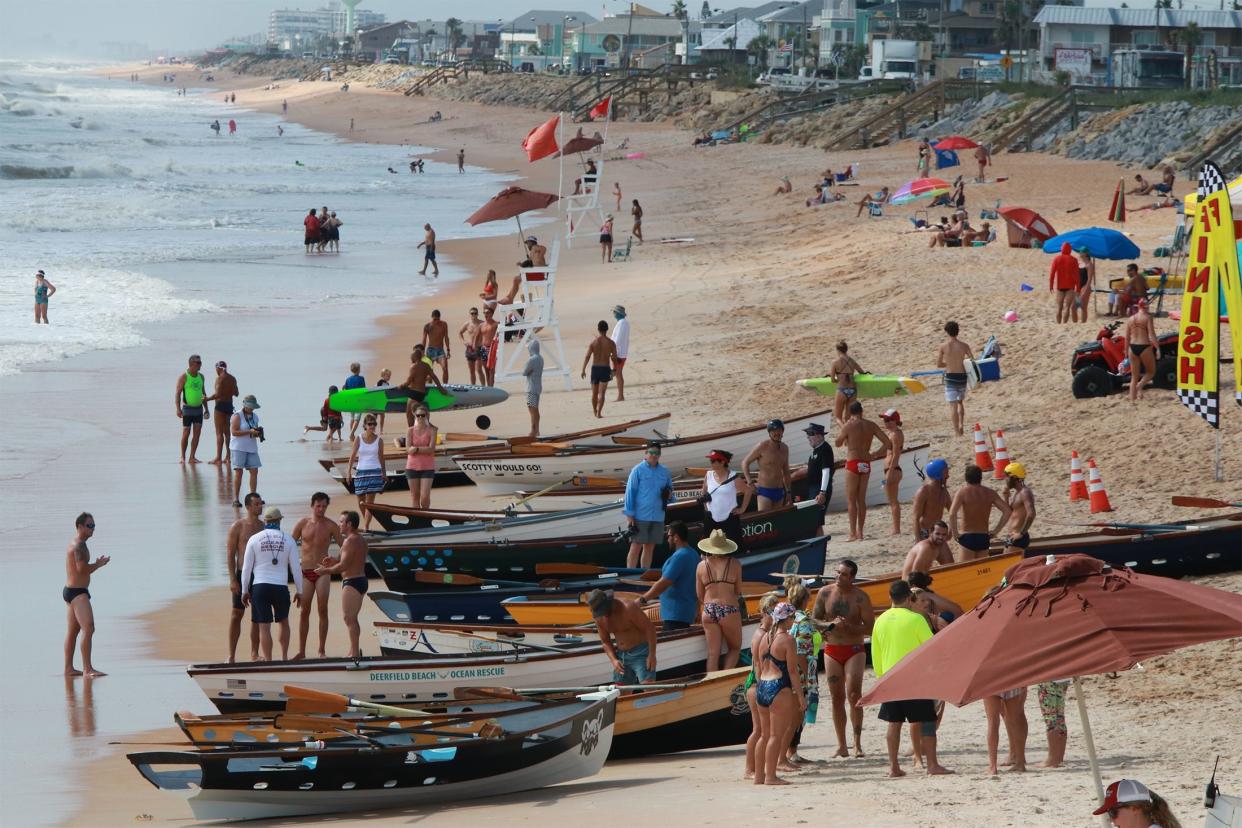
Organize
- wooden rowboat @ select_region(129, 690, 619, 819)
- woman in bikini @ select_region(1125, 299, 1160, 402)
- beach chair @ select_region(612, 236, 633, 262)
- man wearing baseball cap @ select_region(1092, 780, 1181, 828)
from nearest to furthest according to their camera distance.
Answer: man wearing baseball cap @ select_region(1092, 780, 1181, 828) → wooden rowboat @ select_region(129, 690, 619, 819) → woman in bikini @ select_region(1125, 299, 1160, 402) → beach chair @ select_region(612, 236, 633, 262)

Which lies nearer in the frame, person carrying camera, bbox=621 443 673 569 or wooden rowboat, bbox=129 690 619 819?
wooden rowboat, bbox=129 690 619 819

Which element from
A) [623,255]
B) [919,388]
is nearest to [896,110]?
[623,255]

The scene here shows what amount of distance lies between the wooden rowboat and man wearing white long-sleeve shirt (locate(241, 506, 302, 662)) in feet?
8.90

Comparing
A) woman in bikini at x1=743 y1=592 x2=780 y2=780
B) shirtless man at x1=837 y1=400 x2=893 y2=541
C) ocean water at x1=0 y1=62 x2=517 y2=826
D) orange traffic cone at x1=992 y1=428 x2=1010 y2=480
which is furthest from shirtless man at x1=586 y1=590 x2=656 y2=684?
orange traffic cone at x1=992 y1=428 x2=1010 y2=480

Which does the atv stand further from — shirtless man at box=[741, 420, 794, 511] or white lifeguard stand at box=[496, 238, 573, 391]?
white lifeguard stand at box=[496, 238, 573, 391]

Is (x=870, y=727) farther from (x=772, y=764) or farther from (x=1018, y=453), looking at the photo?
(x=1018, y=453)

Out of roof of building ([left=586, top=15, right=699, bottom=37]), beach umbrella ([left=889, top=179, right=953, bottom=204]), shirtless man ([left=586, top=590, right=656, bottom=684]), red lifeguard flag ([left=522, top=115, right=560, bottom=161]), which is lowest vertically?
shirtless man ([left=586, top=590, right=656, bottom=684])

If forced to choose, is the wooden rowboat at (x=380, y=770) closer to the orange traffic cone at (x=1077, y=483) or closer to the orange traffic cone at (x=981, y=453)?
the orange traffic cone at (x=1077, y=483)

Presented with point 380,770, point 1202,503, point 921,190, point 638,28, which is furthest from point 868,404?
point 638,28

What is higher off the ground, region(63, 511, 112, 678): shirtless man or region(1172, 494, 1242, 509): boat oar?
region(1172, 494, 1242, 509): boat oar

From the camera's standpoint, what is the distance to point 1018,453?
62.3 ft

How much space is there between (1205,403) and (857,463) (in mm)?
3425

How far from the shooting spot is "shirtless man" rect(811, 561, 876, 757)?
10586mm

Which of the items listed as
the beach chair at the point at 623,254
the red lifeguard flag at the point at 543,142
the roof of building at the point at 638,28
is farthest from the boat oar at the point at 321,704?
the roof of building at the point at 638,28
